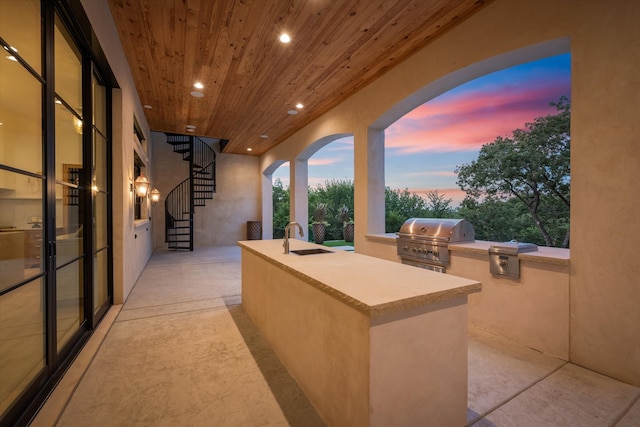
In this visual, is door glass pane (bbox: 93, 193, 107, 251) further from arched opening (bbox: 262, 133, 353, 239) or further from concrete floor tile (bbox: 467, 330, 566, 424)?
arched opening (bbox: 262, 133, 353, 239)

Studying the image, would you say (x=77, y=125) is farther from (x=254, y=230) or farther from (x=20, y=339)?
(x=254, y=230)

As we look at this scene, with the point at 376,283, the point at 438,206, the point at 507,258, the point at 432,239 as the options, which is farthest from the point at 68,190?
the point at 438,206

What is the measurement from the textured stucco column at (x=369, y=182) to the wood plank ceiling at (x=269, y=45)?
3.18ft

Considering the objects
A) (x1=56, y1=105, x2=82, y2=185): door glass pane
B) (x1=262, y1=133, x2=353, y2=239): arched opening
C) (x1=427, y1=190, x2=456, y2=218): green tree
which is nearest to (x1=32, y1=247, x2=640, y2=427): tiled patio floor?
(x1=56, y1=105, x2=82, y2=185): door glass pane

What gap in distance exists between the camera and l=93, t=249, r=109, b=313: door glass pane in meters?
3.14

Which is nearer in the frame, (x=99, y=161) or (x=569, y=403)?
(x=569, y=403)

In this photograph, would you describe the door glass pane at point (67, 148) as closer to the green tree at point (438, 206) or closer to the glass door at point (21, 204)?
the glass door at point (21, 204)

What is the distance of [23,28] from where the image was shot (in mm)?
1690

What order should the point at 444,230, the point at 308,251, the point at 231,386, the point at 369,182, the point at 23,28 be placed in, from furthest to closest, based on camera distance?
the point at 369,182 → the point at 444,230 → the point at 308,251 → the point at 231,386 → the point at 23,28

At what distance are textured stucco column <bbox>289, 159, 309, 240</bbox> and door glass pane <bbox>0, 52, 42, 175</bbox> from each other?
19.3ft

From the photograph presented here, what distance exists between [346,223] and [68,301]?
31.4 feet

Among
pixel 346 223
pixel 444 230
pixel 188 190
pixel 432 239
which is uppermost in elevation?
pixel 188 190

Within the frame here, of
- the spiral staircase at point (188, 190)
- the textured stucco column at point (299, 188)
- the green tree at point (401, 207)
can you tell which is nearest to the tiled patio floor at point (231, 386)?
the textured stucco column at point (299, 188)

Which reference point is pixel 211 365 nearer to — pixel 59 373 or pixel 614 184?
pixel 59 373
